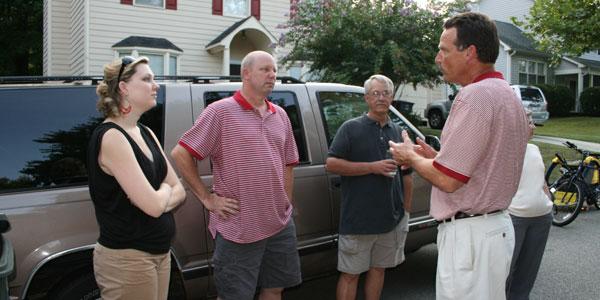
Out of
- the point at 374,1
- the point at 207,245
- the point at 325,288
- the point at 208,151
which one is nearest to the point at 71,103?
the point at 208,151

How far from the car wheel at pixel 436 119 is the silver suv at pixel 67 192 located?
1718 centimetres

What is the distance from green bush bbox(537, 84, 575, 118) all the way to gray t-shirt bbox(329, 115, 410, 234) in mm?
24897

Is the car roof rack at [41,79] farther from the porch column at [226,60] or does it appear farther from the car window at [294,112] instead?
the porch column at [226,60]

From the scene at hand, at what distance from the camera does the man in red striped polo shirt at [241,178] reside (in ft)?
10.0

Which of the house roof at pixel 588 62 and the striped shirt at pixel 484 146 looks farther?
the house roof at pixel 588 62

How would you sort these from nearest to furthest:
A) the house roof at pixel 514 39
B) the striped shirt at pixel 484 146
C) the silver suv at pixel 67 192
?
the striped shirt at pixel 484 146 < the silver suv at pixel 67 192 < the house roof at pixel 514 39

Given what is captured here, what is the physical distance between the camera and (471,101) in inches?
89.6

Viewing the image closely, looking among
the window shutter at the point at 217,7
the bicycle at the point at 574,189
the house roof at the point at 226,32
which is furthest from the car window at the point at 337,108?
the window shutter at the point at 217,7

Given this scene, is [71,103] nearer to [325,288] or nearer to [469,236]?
[469,236]

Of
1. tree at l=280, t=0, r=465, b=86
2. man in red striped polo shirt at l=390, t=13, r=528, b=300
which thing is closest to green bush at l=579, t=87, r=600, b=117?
tree at l=280, t=0, r=465, b=86

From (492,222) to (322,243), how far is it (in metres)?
1.75

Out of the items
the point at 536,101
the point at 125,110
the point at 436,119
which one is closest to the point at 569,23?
the point at 436,119

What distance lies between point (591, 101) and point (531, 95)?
7150 millimetres

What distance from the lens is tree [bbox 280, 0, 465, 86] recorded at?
11344mm
